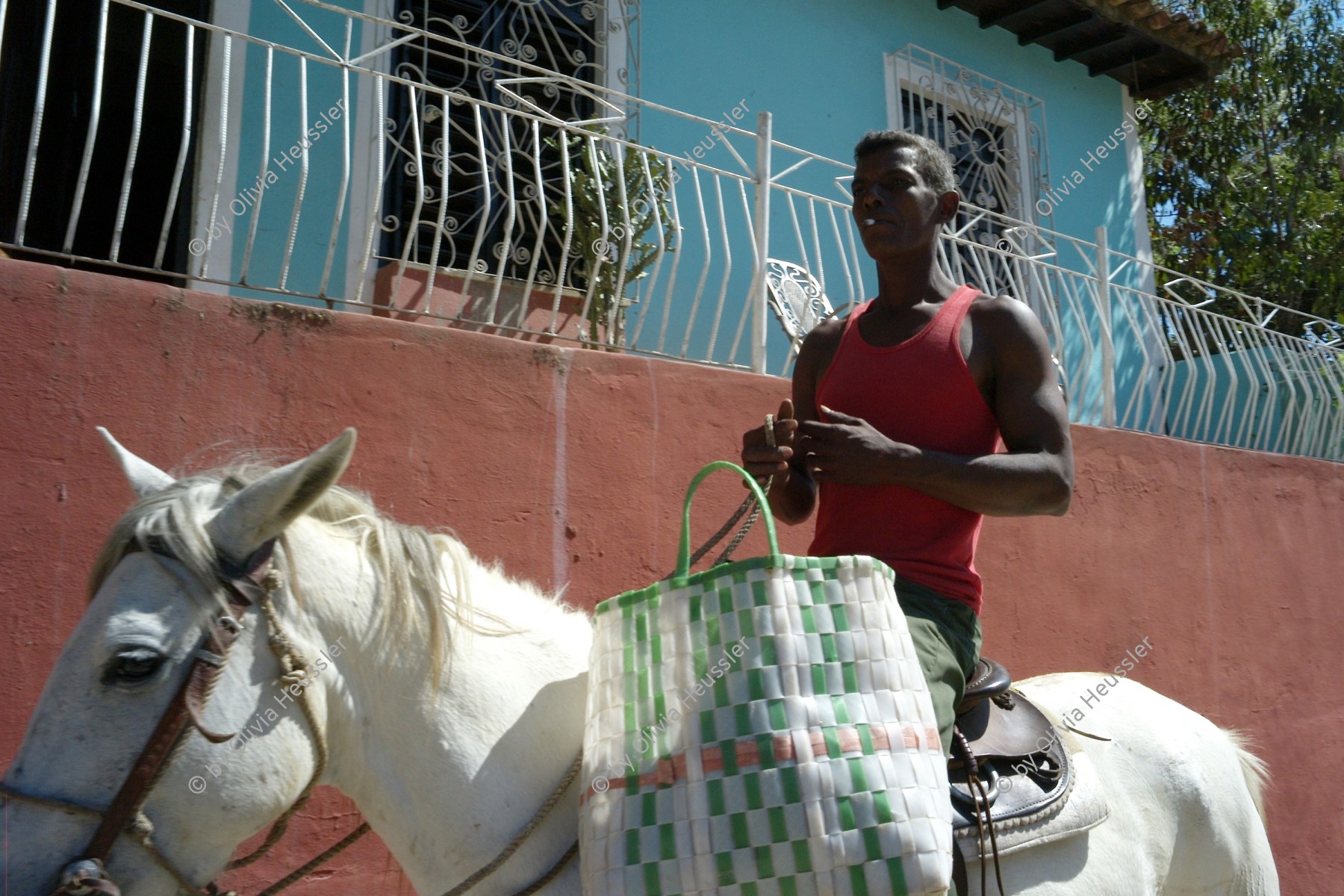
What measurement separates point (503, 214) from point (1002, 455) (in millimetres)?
3941

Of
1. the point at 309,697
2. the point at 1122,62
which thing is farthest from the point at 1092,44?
the point at 309,697

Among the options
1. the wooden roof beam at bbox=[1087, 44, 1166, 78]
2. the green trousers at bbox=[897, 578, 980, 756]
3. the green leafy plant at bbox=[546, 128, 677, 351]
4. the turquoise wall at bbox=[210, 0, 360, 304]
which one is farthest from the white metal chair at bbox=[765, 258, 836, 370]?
the wooden roof beam at bbox=[1087, 44, 1166, 78]

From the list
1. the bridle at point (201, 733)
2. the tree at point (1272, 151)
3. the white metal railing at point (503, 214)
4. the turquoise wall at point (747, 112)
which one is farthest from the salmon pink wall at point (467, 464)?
the tree at point (1272, 151)

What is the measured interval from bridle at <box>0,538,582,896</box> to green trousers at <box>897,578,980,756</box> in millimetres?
788

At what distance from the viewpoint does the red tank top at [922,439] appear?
6.98 ft

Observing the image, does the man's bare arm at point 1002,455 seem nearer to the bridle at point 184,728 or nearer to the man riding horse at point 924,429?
the man riding horse at point 924,429

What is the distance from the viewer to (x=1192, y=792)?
105 inches

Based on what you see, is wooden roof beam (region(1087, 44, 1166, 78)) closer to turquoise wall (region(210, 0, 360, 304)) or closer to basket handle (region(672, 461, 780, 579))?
turquoise wall (region(210, 0, 360, 304))

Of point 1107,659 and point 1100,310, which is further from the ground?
point 1100,310

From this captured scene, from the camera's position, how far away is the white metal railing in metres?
3.85

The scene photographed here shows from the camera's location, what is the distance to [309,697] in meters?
1.64

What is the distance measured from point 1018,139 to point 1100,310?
2923mm

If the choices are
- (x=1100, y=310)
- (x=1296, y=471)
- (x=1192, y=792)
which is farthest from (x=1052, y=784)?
(x=1296, y=471)

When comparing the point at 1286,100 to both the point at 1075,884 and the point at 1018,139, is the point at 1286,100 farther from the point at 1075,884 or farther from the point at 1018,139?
the point at 1075,884
